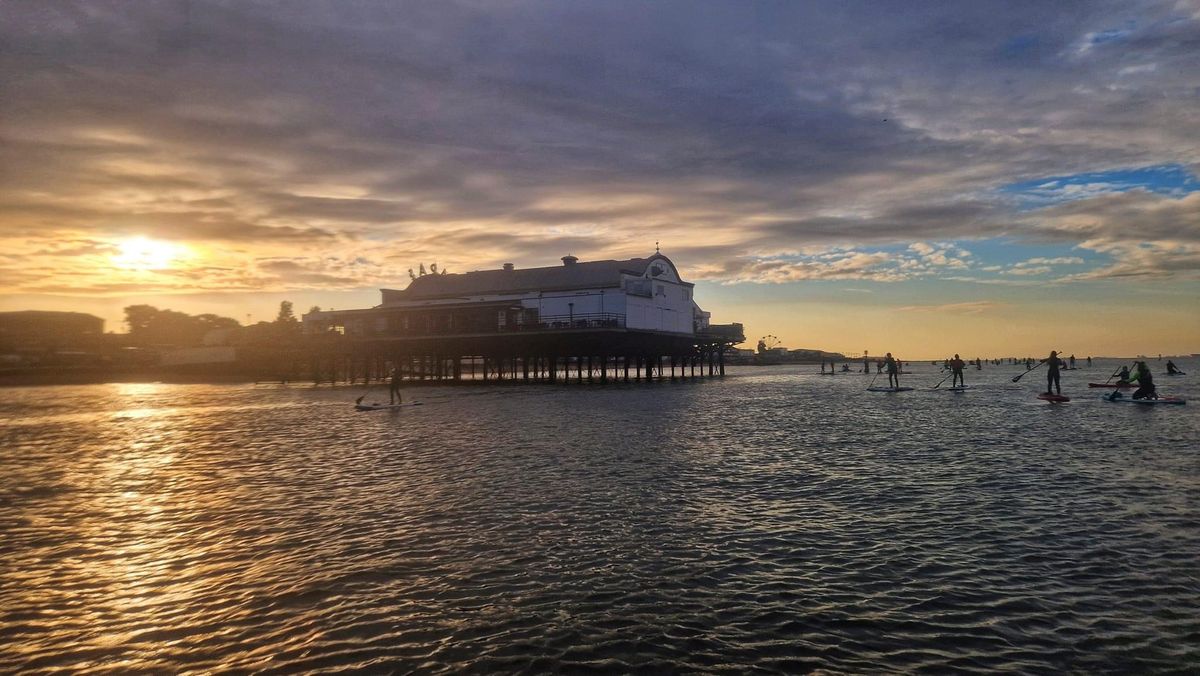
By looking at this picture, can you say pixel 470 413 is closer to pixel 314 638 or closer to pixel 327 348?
pixel 314 638

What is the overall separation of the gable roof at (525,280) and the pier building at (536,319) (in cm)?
14

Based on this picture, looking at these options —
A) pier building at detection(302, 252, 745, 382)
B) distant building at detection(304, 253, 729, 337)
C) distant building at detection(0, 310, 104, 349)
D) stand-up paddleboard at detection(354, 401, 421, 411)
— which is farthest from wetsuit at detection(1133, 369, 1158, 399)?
distant building at detection(0, 310, 104, 349)

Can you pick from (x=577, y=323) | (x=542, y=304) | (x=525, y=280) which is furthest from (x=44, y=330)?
(x=577, y=323)

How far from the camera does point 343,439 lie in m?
28.6

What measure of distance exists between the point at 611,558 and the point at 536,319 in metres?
64.2

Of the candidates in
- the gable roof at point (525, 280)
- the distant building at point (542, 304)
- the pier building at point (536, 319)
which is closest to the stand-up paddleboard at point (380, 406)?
the pier building at point (536, 319)

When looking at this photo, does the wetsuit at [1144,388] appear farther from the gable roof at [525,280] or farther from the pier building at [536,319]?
the gable roof at [525,280]

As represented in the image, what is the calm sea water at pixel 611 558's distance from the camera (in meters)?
7.88

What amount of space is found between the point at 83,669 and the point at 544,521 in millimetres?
7446

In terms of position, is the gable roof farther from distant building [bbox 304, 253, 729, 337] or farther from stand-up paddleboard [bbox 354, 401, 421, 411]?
stand-up paddleboard [bbox 354, 401, 421, 411]

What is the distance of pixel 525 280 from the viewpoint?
85.3m

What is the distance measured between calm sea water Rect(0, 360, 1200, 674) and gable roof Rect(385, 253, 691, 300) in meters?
54.9

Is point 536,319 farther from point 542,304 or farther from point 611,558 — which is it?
point 611,558

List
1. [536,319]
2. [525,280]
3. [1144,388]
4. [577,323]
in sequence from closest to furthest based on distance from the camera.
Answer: [1144,388], [577,323], [536,319], [525,280]
